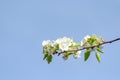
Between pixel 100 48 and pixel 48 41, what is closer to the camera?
pixel 100 48

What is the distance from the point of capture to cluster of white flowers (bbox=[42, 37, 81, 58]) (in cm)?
471

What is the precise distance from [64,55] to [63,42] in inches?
7.4

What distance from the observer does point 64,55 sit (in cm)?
483

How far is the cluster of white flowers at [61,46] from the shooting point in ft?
15.5

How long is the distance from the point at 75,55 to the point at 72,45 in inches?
5.1

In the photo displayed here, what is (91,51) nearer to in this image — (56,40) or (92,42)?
(92,42)

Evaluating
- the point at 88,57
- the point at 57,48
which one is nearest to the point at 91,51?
the point at 88,57

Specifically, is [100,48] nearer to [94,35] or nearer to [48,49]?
[94,35]

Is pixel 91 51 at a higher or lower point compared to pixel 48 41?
lower

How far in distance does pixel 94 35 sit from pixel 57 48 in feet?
1.60

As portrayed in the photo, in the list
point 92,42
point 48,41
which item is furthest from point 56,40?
point 92,42

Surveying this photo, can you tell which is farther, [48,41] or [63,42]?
[48,41]

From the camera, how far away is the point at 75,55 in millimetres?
4840

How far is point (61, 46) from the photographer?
469 cm
